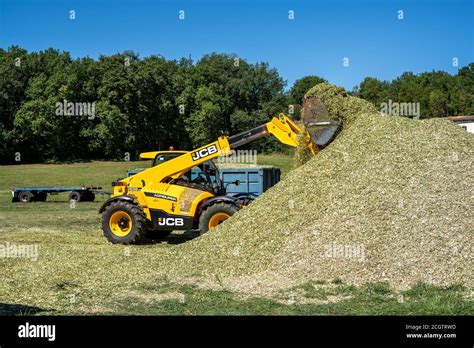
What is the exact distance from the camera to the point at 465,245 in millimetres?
9906

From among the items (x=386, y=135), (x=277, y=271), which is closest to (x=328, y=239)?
(x=277, y=271)

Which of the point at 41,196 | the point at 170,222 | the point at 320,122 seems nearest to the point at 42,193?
the point at 41,196

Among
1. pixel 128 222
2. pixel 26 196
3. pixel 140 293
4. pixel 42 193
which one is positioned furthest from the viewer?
pixel 42 193

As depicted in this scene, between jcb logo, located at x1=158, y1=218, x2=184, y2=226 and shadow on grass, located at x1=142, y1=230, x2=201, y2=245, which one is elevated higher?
jcb logo, located at x1=158, y1=218, x2=184, y2=226

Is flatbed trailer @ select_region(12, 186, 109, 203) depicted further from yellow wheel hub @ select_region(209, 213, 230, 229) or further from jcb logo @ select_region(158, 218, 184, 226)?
yellow wheel hub @ select_region(209, 213, 230, 229)

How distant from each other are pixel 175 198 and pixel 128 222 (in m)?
1.21

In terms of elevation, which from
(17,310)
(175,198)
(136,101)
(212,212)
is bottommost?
(17,310)

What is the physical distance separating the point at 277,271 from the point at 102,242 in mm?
5929

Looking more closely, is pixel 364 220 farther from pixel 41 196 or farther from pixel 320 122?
pixel 41 196

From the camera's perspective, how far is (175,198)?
14414mm

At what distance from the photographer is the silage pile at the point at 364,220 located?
32.0 feet

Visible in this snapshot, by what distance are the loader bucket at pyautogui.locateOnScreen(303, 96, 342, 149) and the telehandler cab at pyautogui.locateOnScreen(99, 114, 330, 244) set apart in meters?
0.67

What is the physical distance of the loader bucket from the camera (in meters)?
13.1

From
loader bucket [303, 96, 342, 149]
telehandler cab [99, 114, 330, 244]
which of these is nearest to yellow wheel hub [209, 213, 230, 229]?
telehandler cab [99, 114, 330, 244]
